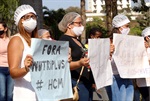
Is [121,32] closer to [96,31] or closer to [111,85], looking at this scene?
[111,85]

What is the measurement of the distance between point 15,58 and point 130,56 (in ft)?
7.60

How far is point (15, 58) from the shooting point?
4.35 meters

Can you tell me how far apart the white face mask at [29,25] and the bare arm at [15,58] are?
193mm

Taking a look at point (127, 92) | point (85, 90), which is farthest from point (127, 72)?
point (85, 90)

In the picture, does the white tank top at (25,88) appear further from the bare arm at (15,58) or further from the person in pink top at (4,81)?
the person in pink top at (4,81)

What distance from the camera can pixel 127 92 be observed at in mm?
6199

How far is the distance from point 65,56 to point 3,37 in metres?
2.77

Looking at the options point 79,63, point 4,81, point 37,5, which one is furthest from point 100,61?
point 37,5

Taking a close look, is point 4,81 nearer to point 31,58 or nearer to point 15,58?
point 15,58

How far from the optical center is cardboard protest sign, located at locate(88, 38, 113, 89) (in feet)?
17.9

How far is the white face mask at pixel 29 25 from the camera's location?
4.53 metres

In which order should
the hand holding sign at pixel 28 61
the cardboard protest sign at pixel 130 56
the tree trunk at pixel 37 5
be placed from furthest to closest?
the tree trunk at pixel 37 5
the cardboard protest sign at pixel 130 56
the hand holding sign at pixel 28 61

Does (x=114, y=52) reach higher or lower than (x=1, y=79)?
higher

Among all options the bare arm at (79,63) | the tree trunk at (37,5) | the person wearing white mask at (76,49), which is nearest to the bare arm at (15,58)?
the bare arm at (79,63)
